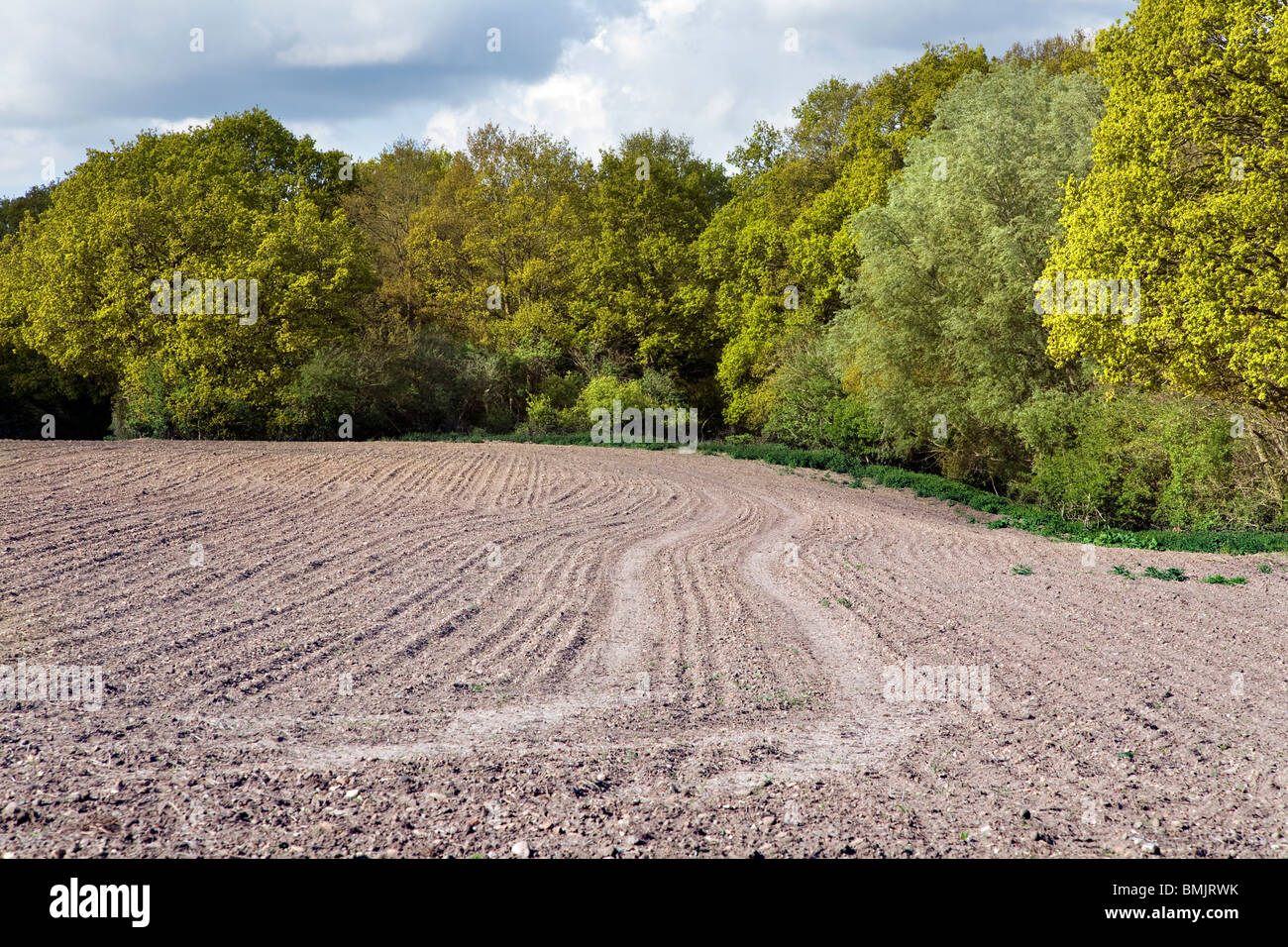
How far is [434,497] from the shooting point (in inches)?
754

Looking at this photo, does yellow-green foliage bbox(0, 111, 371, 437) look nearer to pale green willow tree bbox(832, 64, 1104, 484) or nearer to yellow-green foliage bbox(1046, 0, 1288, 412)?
pale green willow tree bbox(832, 64, 1104, 484)

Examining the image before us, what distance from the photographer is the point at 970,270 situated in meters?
25.6

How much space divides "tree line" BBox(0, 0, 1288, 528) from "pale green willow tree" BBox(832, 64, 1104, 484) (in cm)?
11

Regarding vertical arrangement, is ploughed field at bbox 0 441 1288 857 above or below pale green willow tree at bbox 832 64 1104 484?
below

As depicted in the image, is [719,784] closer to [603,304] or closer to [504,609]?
[504,609]

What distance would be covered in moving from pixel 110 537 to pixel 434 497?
7084 millimetres

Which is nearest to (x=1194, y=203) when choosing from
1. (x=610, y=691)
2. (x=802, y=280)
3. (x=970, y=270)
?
(x=970, y=270)

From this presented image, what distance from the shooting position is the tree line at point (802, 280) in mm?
A: 15766

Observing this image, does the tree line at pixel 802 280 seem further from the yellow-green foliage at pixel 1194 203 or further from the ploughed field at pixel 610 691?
the ploughed field at pixel 610 691

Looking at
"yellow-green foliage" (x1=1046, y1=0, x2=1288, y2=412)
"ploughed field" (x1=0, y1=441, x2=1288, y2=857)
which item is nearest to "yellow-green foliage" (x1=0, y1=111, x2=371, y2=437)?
"ploughed field" (x1=0, y1=441, x2=1288, y2=857)

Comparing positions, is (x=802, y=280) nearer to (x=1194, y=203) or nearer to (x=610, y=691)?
(x=1194, y=203)

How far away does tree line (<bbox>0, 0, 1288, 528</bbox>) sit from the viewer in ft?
51.7

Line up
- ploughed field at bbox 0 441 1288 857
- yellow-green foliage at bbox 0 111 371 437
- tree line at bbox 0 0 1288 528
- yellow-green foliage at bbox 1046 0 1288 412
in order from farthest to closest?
yellow-green foliage at bbox 0 111 371 437 → tree line at bbox 0 0 1288 528 → yellow-green foliage at bbox 1046 0 1288 412 → ploughed field at bbox 0 441 1288 857

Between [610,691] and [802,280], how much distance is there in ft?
106
